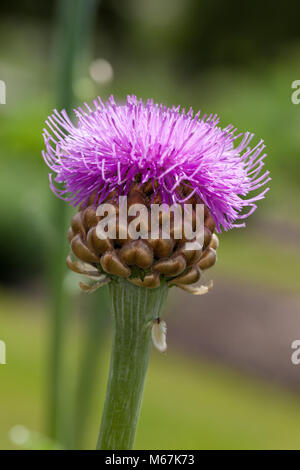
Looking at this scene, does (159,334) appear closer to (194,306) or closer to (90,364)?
(90,364)

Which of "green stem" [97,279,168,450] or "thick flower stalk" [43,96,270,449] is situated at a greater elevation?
"thick flower stalk" [43,96,270,449]

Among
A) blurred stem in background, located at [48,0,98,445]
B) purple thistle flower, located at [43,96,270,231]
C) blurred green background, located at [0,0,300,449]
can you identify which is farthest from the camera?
blurred green background, located at [0,0,300,449]

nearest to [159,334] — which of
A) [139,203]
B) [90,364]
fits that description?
[139,203]

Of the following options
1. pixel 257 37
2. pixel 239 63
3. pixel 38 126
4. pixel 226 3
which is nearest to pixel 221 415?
pixel 38 126

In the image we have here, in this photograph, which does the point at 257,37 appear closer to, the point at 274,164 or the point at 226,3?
the point at 226,3

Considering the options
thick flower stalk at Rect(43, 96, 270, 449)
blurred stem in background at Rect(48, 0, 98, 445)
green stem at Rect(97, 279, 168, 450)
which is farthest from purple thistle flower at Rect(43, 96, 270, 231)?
blurred stem in background at Rect(48, 0, 98, 445)

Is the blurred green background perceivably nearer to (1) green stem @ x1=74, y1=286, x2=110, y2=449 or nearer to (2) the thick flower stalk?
(1) green stem @ x1=74, y1=286, x2=110, y2=449
